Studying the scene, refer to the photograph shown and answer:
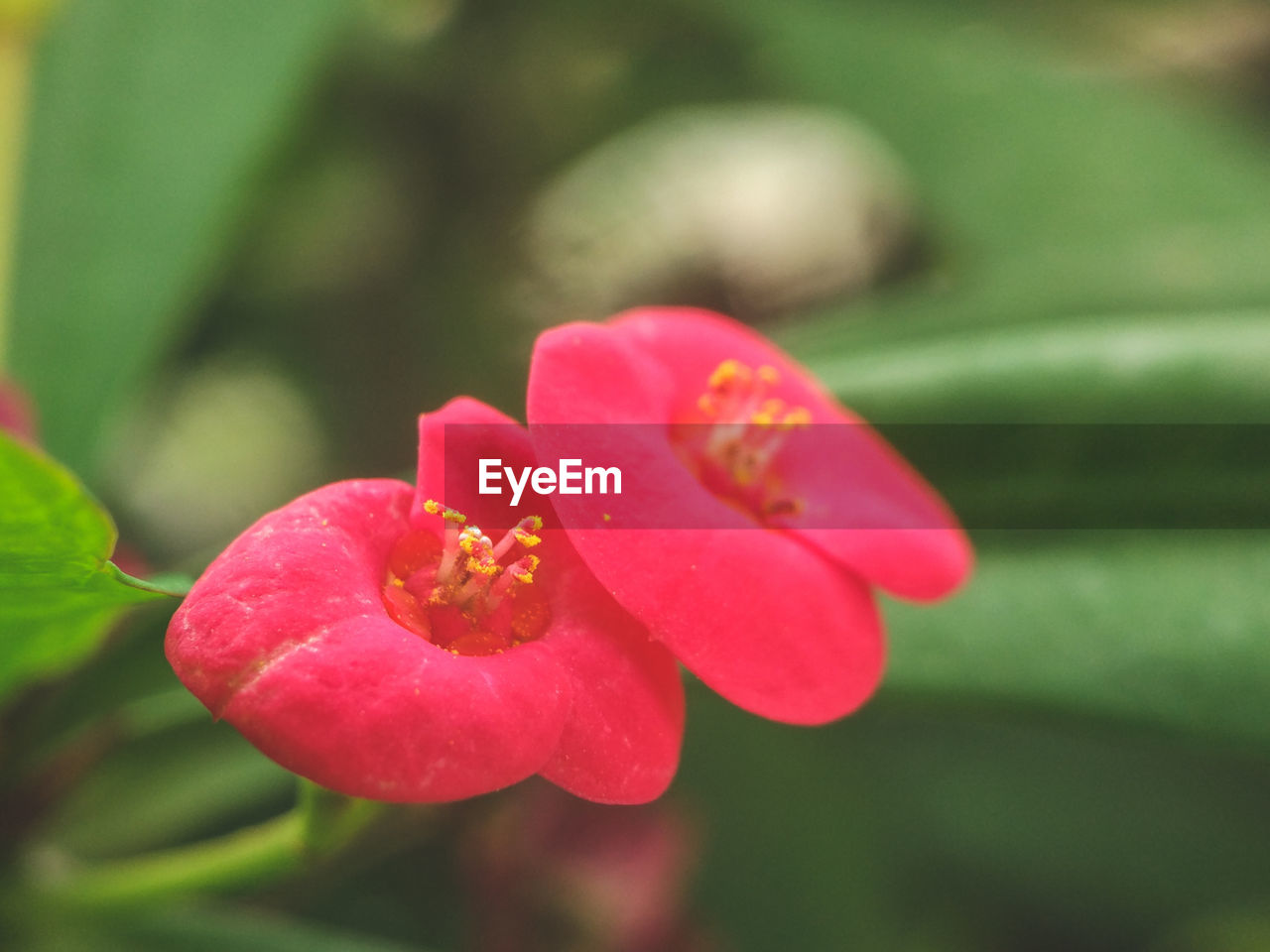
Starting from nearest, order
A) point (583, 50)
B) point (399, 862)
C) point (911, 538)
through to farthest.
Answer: point (911, 538) → point (399, 862) → point (583, 50)

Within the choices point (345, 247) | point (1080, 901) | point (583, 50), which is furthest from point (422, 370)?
point (1080, 901)

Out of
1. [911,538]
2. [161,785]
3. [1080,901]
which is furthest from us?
[1080,901]

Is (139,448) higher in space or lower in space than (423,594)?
lower

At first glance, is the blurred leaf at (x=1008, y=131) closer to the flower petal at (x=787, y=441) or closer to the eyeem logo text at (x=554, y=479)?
the flower petal at (x=787, y=441)

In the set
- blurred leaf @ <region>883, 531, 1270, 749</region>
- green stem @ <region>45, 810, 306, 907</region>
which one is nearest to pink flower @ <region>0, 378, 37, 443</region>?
green stem @ <region>45, 810, 306, 907</region>

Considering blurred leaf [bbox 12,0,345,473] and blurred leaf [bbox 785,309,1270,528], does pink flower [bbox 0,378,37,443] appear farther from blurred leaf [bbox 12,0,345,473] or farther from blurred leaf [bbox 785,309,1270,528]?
blurred leaf [bbox 785,309,1270,528]

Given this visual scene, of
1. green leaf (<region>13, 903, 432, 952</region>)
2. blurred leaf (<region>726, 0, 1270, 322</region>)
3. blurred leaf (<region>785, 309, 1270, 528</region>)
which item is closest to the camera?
green leaf (<region>13, 903, 432, 952</region>)

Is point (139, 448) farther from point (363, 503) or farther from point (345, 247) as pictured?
point (363, 503)
